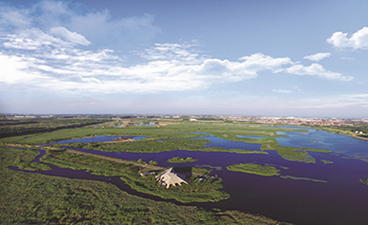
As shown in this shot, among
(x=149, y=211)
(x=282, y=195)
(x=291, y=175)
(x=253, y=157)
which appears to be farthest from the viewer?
(x=253, y=157)

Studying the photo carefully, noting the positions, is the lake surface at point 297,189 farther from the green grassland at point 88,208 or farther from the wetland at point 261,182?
the green grassland at point 88,208

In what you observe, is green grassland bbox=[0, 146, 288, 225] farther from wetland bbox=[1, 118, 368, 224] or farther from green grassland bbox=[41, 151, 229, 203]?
green grassland bbox=[41, 151, 229, 203]

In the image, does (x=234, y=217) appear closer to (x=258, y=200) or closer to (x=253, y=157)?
(x=258, y=200)

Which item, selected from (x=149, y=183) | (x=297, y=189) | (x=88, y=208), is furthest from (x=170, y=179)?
(x=297, y=189)

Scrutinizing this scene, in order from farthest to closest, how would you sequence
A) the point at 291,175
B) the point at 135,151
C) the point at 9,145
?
1. the point at 9,145
2. the point at 135,151
3. the point at 291,175

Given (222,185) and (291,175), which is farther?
(291,175)

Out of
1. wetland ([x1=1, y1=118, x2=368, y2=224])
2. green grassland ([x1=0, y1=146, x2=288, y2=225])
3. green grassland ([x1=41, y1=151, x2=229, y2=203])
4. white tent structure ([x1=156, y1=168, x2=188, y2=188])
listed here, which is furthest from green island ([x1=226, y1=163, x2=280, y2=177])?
green grassland ([x1=0, y1=146, x2=288, y2=225])

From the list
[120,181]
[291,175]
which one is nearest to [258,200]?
[291,175]
